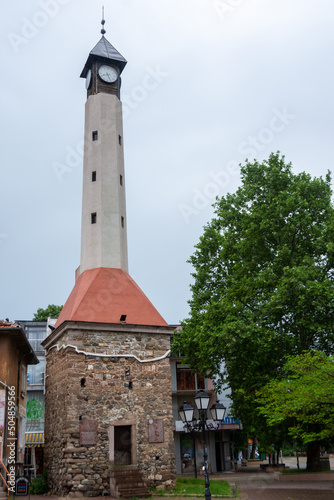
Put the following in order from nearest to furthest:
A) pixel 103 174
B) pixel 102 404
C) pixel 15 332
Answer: pixel 15 332
pixel 102 404
pixel 103 174

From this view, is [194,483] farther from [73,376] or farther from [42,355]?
[42,355]

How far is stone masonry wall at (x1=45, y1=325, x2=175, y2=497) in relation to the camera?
16.5m

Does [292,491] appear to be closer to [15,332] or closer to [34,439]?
[15,332]

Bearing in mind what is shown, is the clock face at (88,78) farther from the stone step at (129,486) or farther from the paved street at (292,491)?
the paved street at (292,491)

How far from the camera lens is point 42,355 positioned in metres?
31.9

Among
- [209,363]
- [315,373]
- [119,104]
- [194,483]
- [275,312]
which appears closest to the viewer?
[315,373]

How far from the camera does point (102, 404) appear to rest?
684 inches

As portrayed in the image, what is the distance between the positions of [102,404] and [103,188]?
9.43 meters

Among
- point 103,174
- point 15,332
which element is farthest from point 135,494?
point 103,174

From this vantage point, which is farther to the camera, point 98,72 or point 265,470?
point 265,470

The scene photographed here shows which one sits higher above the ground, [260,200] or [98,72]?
[98,72]

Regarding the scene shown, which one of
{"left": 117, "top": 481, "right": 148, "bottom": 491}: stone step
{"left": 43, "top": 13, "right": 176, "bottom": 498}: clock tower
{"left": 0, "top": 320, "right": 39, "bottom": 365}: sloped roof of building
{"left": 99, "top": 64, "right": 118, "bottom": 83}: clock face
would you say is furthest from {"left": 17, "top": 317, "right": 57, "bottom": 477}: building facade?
{"left": 99, "top": 64, "right": 118, "bottom": 83}: clock face

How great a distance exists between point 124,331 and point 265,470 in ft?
59.5

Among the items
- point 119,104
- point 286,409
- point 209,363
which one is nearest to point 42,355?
point 209,363
